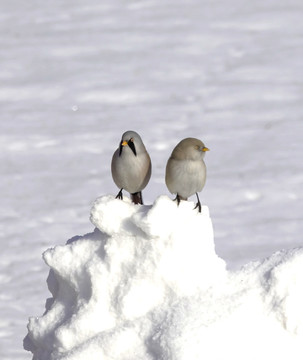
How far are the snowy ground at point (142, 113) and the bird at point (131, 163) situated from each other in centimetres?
353

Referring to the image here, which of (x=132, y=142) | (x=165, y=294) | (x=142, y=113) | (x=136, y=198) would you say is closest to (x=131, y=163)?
(x=132, y=142)

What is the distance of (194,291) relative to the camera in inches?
160

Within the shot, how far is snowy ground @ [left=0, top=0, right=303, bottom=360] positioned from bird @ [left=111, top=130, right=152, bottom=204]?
11.6 feet

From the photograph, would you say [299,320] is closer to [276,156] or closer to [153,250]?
[153,250]

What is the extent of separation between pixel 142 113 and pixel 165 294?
28.4 feet

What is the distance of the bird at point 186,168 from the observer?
4312 mm

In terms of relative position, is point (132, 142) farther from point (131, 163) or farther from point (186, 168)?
point (186, 168)

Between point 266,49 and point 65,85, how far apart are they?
9.52ft

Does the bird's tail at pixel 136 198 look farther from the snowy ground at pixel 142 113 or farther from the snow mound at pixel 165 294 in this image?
the snowy ground at pixel 142 113

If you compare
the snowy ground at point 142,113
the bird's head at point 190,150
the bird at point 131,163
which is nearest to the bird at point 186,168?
the bird's head at point 190,150

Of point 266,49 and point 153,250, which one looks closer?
point 153,250

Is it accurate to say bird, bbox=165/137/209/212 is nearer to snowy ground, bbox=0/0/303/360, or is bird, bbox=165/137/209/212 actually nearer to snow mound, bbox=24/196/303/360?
snow mound, bbox=24/196/303/360

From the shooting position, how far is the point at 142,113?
41.5ft

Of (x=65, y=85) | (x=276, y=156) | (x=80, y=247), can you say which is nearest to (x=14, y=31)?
(x=65, y=85)
